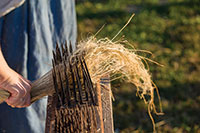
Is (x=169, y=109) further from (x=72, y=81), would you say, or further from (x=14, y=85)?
(x=14, y=85)

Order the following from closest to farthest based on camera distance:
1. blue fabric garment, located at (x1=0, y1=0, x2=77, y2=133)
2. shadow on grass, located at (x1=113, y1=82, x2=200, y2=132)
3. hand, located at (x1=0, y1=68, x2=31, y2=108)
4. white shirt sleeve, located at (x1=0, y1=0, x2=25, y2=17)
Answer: hand, located at (x1=0, y1=68, x2=31, y2=108) → white shirt sleeve, located at (x1=0, y1=0, x2=25, y2=17) → blue fabric garment, located at (x1=0, y1=0, x2=77, y2=133) → shadow on grass, located at (x1=113, y1=82, x2=200, y2=132)

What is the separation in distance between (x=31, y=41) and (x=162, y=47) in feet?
6.04

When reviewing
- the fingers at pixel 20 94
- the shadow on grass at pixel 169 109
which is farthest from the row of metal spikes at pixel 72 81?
the shadow on grass at pixel 169 109

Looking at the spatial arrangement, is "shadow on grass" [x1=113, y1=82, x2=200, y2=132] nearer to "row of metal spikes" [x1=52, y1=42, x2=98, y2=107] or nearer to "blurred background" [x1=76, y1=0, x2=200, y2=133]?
"blurred background" [x1=76, y1=0, x2=200, y2=133]

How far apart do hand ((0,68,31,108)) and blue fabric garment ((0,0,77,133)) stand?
0.34 m

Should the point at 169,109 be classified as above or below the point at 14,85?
below

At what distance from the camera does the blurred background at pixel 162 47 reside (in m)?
2.52

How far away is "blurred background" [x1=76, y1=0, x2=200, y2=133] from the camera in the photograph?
2.52 m

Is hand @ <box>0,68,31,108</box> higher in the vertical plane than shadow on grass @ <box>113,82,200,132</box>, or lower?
higher

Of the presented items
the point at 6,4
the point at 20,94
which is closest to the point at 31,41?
the point at 6,4

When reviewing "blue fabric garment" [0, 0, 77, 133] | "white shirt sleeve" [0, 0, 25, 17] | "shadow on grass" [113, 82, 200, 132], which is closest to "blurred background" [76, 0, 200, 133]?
"shadow on grass" [113, 82, 200, 132]

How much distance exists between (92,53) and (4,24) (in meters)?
0.57

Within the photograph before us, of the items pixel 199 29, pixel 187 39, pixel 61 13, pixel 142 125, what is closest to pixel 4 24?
pixel 61 13

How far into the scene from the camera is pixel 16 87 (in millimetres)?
1321
